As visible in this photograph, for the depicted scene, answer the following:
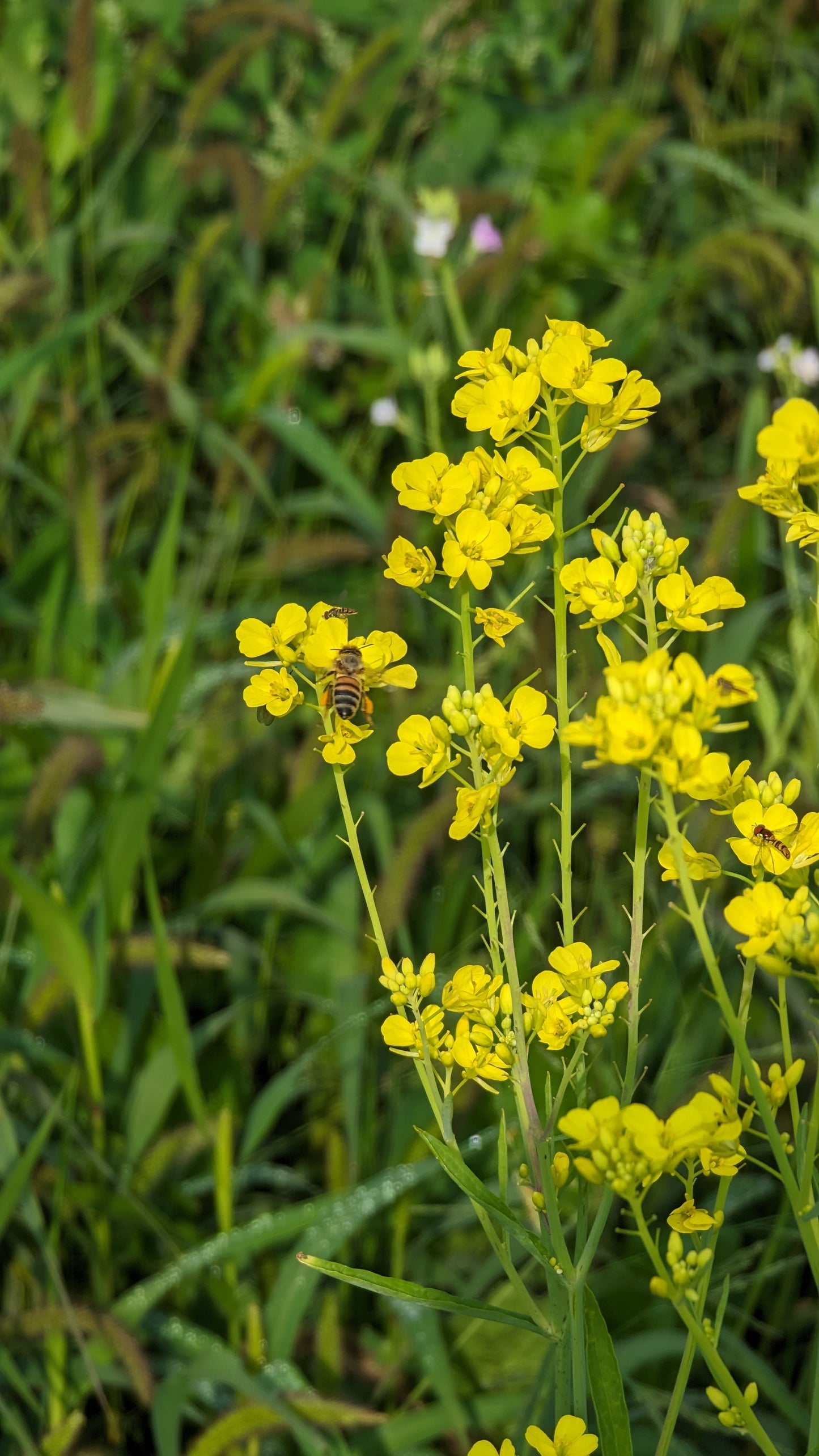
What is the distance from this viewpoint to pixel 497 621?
0.81m

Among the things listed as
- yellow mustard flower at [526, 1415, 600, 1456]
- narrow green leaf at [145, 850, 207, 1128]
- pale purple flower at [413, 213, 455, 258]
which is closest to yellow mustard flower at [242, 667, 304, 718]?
yellow mustard flower at [526, 1415, 600, 1456]

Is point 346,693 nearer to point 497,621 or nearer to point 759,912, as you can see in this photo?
point 497,621

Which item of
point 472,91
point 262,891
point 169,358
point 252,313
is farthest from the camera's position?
point 472,91

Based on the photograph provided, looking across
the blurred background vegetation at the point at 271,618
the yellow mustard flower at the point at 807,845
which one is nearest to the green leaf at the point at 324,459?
the blurred background vegetation at the point at 271,618

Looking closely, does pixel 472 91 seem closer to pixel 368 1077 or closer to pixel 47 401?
pixel 47 401

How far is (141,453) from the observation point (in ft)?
7.48

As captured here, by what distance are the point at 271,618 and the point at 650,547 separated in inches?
52.1

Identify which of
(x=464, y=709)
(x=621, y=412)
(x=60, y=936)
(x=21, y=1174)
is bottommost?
(x=21, y=1174)

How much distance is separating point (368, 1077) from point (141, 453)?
3.97 feet

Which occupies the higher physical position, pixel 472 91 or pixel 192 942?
pixel 472 91

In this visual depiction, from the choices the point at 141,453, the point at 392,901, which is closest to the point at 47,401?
the point at 141,453

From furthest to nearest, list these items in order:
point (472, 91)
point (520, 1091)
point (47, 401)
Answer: point (472, 91), point (47, 401), point (520, 1091)

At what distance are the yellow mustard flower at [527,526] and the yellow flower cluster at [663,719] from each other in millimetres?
151

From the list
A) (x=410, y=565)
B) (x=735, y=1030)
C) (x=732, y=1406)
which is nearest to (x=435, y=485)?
(x=410, y=565)
